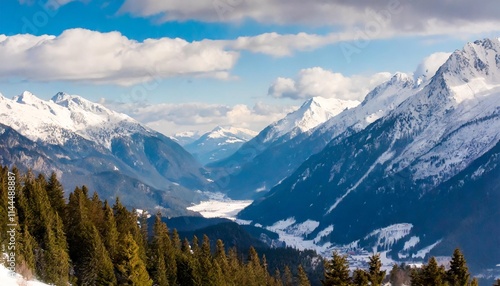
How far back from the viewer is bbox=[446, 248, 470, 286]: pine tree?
92.1 metres

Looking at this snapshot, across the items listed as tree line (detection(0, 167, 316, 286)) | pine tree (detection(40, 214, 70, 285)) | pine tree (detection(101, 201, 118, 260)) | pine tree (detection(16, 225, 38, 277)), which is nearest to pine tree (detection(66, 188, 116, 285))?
tree line (detection(0, 167, 316, 286))

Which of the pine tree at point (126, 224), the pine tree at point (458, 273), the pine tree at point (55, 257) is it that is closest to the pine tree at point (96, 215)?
the pine tree at point (126, 224)

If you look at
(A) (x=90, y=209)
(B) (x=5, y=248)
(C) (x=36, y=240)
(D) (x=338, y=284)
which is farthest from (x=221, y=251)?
(D) (x=338, y=284)

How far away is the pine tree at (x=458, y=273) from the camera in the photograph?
92.1m

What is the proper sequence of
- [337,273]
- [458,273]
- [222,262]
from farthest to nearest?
1. [222,262]
2. [458,273]
3. [337,273]

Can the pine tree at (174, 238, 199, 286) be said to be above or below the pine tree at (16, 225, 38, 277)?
below

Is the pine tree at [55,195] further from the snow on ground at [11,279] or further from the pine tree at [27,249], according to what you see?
the snow on ground at [11,279]

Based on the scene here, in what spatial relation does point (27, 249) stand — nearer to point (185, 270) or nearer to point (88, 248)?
point (88, 248)

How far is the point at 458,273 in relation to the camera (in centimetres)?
9269

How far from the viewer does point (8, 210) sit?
102 metres

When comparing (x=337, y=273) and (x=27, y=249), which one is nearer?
(x=337, y=273)

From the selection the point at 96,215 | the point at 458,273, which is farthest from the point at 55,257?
the point at 458,273

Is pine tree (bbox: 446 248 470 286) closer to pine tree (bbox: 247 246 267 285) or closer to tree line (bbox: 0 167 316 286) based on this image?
tree line (bbox: 0 167 316 286)

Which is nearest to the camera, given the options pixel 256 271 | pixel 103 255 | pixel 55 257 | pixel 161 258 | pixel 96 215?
pixel 55 257
